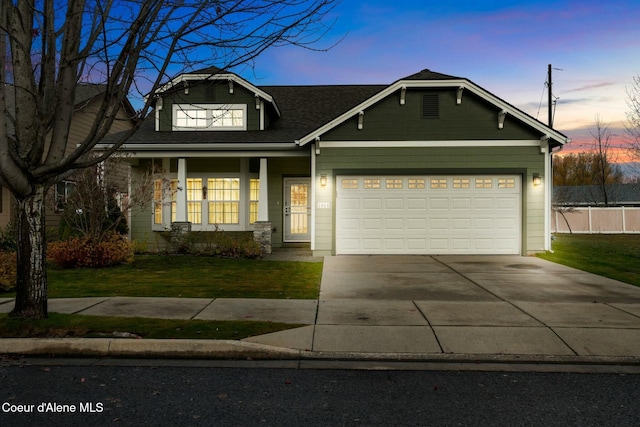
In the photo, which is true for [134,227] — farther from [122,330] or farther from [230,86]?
[122,330]

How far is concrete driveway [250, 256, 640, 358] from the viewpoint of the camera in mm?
5598

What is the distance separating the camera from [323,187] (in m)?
14.5

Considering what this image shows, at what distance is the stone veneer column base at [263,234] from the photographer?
15.0 meters

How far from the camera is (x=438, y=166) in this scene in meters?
14.4

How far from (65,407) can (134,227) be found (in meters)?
13.7

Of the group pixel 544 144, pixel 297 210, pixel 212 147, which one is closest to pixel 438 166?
pixel 544 144

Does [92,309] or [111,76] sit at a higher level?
[111,76]

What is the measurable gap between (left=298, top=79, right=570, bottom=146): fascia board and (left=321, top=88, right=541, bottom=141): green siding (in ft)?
0.83

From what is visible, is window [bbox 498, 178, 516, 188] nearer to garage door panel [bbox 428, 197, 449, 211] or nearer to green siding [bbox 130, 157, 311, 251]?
garage door panel [bbox 428, 197, 449, 211]

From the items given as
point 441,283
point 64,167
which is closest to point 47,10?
point 64,167

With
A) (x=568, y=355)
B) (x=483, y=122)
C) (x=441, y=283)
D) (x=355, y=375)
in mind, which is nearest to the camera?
(x=355, y=375)

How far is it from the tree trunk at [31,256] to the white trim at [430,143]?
9306 mm

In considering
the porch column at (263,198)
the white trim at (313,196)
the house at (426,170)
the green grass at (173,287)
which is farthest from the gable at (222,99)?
the green grass at (173,287)

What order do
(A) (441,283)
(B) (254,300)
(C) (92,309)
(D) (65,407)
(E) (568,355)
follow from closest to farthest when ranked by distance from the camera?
(D) (65,407) → (E) (568,355) → (C) (92,309) → (B) (254,300) → (A) (441,283)
